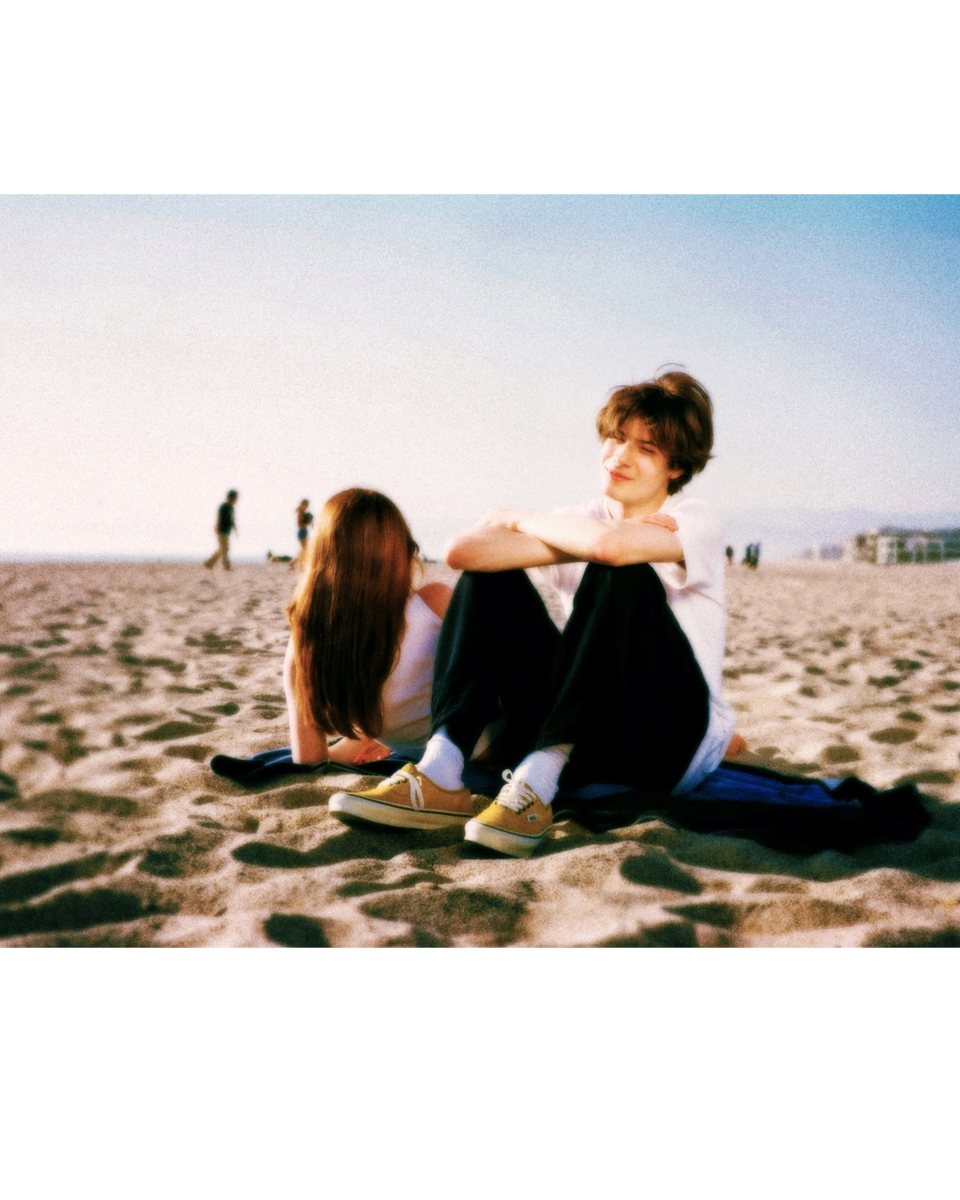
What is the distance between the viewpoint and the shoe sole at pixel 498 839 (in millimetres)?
1715

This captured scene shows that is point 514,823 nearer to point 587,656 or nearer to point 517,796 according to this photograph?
point 517,796

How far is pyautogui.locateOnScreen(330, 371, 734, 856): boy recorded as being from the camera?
1.79 metres

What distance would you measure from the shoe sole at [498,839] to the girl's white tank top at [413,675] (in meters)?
0.47

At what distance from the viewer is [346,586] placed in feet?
6.62

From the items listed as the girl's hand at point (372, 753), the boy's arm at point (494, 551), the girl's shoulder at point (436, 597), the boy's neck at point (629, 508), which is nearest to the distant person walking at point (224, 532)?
the girl's hand at point (372, 753)

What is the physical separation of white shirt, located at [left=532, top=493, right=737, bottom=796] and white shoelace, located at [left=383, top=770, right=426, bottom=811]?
0.47 metres

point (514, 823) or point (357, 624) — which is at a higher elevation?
point (357, 624)

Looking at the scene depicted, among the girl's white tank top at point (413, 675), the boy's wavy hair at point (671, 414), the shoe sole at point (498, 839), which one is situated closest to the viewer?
the shoe sole at point (498, 839)

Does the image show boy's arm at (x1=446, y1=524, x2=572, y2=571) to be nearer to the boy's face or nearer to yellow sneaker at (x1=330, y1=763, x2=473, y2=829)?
the boy's face

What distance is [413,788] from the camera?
1.81m

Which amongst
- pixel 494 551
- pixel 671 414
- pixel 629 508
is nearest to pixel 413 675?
pixel 494 551

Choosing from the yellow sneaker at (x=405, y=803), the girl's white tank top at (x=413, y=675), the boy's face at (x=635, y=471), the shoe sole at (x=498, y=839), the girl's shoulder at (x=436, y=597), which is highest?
the boy's face at (x=635, y=471)

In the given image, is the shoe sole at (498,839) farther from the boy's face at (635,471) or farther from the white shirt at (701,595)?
the boy's face at (635,471)

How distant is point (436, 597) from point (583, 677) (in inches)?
20.2
